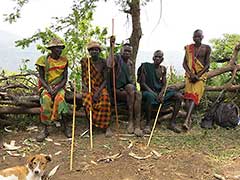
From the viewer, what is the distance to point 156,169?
16.7 feet

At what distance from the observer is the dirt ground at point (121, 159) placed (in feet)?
16.2

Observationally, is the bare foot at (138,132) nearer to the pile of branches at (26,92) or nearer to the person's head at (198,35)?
the pile of branches at (26,92)

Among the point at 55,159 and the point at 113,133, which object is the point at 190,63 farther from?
the point at 55,159

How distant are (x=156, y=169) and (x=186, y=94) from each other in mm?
2104

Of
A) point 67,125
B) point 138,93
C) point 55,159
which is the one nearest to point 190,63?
point 138,93

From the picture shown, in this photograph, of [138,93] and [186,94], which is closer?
[138,93]

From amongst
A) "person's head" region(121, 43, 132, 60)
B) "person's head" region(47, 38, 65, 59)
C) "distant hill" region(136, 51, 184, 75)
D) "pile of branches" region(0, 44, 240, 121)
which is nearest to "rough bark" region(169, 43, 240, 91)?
"pile of branches" region(0, 44, 240, 121)

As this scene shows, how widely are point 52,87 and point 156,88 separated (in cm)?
176

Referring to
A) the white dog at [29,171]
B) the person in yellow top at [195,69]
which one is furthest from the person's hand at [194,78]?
the white dog at [29,171]

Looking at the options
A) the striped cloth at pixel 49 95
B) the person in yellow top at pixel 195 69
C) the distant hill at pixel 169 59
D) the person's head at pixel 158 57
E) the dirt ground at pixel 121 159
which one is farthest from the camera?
the distant hill at pixel 169 59

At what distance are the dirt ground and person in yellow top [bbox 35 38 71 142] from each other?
11.5 inches

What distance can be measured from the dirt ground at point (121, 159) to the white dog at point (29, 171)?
413mm

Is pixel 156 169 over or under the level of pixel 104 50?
under

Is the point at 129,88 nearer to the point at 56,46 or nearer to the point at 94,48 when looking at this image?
the point at 94,48
